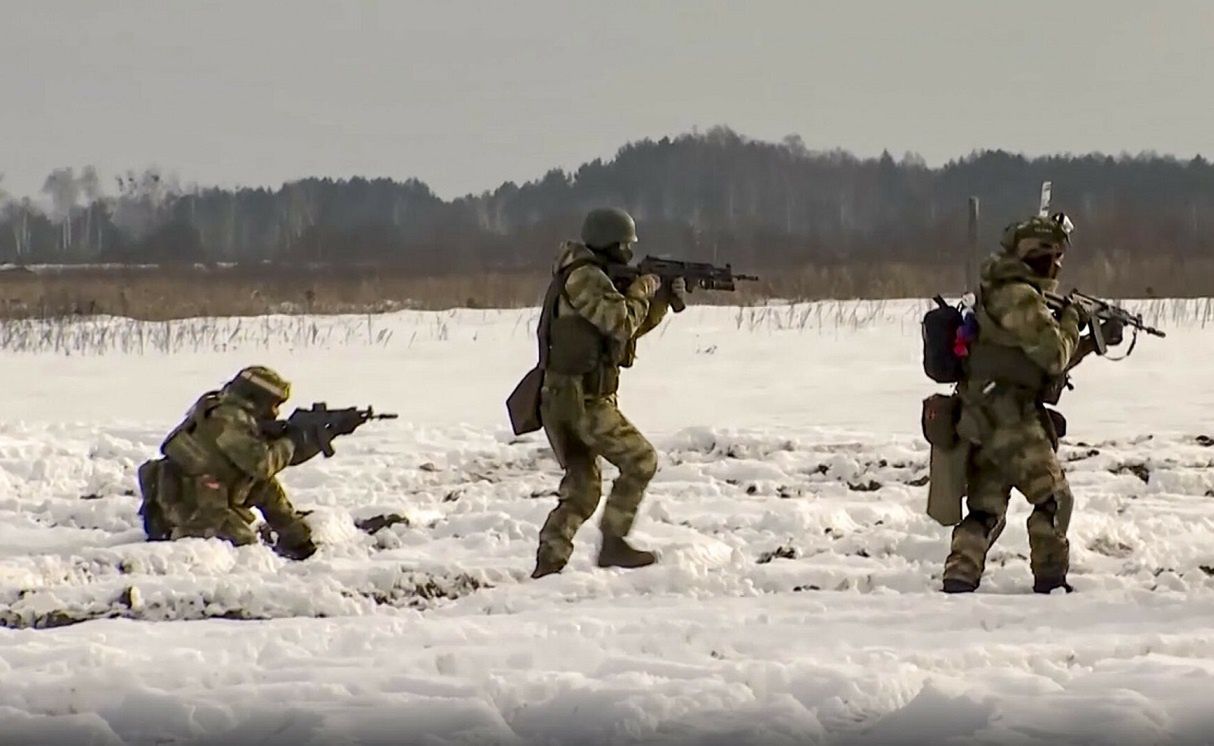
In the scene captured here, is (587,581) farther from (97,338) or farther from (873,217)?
(873,217)

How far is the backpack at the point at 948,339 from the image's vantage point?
5.68 metres

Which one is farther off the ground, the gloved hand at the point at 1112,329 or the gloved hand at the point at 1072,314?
the gloved hand at the point at 1072,314

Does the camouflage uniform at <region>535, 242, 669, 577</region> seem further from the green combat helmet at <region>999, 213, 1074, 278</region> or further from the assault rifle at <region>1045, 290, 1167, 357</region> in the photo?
the assault rifle at <region>1045, 290, 1167, 357</region>

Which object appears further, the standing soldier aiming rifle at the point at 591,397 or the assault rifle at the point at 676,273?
the assault rifle at the point at 676,273

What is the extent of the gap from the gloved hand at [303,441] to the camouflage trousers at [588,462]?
1.30 m

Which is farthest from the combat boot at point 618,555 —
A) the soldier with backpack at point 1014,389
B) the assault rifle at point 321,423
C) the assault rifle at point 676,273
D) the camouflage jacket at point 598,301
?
the assault rifle at point 321,423

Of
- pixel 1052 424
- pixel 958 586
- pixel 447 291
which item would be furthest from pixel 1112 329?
pixel 447 291

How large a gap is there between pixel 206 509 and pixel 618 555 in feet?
6.72

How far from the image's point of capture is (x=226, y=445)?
662 centimetres

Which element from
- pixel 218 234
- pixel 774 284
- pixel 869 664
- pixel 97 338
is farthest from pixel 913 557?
pixel 218 234

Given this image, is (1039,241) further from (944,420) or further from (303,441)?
(303,441)

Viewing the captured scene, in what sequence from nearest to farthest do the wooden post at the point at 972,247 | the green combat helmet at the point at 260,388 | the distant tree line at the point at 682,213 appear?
the green combat helmet at the point at 260,388
the wooden post at the point at 972,247
the distant tree line at the point at 682,213

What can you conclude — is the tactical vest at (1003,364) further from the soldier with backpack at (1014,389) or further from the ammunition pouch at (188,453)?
the ammunition pouch at (188,453)

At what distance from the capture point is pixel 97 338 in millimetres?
20750
